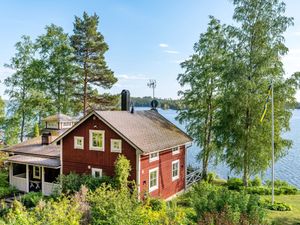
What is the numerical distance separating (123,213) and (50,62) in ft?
82.4

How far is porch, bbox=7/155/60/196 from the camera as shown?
17.4 m

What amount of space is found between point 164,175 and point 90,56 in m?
17.8

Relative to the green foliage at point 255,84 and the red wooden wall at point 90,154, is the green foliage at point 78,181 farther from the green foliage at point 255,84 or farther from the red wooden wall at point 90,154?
the green foliage at point 255,84

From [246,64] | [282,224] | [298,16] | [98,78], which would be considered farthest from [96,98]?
[282,224]

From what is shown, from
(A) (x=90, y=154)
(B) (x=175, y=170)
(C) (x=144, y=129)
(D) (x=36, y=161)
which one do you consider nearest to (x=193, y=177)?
(B) (x=175, y=170)

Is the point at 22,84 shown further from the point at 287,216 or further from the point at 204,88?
the point at 287,216

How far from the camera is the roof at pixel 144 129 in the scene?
→ 14906 mm

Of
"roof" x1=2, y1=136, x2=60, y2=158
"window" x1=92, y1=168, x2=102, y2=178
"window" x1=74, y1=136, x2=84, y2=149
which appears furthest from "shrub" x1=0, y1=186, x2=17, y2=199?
"window" x1=92, y1=168, x2=102, y2=178

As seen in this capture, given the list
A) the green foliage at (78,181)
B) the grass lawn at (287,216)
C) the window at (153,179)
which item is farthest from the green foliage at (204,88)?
the green foliage at (78,181)

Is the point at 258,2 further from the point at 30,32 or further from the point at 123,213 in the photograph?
the point at 30,32

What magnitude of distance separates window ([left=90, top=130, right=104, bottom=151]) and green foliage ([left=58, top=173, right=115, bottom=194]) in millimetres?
1624

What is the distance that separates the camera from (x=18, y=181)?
18.7 meters

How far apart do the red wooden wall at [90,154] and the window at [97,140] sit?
0.70ft

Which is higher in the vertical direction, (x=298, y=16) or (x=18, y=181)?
(x=298, y=16)
